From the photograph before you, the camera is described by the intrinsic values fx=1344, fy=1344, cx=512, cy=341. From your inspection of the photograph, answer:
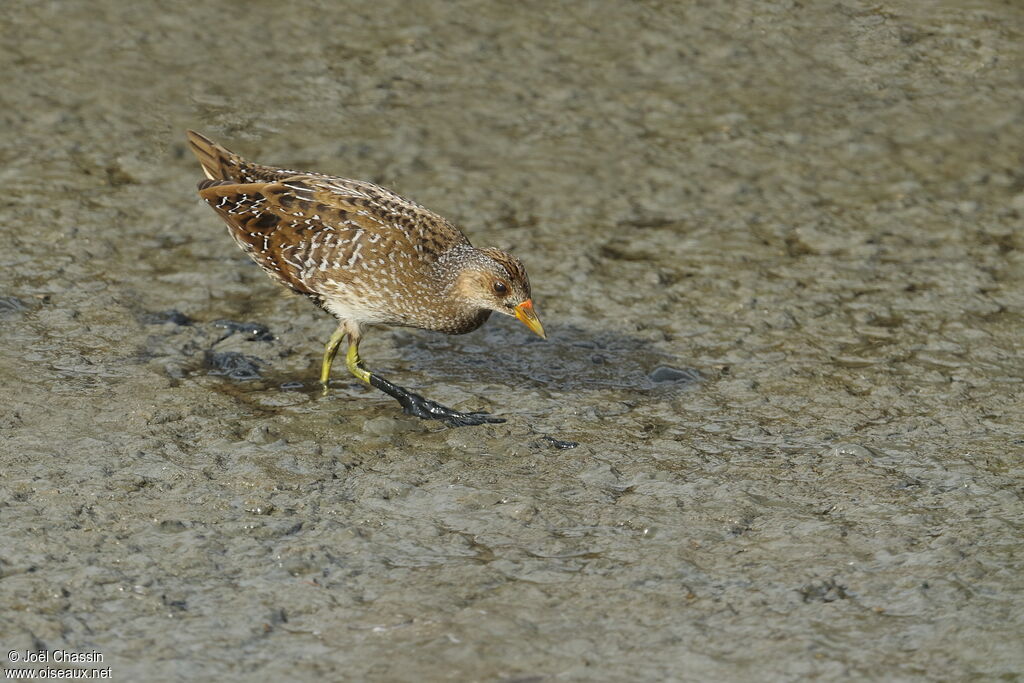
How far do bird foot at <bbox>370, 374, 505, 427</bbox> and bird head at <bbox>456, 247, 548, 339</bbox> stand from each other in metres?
0.55

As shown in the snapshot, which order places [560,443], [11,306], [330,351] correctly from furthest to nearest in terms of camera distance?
[11,306] → [330,351] → [560,443]

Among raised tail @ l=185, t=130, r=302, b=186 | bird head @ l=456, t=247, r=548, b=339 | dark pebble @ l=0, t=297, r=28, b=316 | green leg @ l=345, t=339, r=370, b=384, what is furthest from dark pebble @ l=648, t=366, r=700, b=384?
dark pebble @ l=0, t=297, r=28, b=316

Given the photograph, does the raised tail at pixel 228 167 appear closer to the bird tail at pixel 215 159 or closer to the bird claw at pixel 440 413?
the bird tail at pixel 215 159

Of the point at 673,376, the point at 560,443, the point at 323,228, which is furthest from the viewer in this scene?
the point at 673,376

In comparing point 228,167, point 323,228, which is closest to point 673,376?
point 323,228

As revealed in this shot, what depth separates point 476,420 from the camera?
6941mm

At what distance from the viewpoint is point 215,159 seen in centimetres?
787

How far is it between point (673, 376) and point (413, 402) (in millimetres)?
1484

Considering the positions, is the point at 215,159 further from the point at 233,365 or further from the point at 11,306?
the point at 11,306

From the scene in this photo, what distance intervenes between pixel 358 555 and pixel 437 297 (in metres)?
1.82

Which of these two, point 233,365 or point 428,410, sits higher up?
point 428,410

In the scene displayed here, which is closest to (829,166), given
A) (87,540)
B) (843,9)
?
(843,9)

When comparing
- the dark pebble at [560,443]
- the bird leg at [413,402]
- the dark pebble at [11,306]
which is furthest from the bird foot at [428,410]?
the dark pebble at [11,306]

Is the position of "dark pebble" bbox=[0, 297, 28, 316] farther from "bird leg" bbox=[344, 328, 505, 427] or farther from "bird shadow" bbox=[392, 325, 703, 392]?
"bird shadow" bbox=[392, 325, 703, 392]
